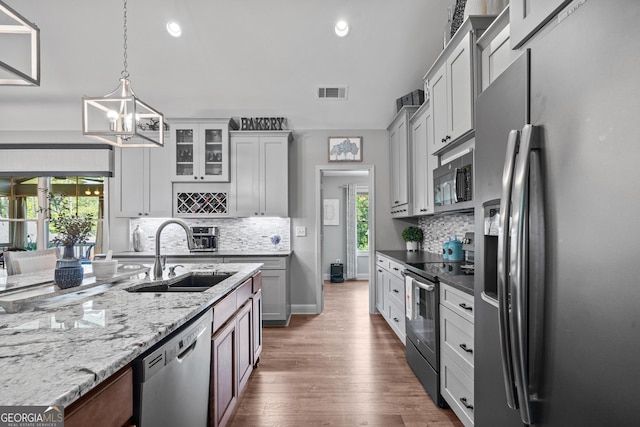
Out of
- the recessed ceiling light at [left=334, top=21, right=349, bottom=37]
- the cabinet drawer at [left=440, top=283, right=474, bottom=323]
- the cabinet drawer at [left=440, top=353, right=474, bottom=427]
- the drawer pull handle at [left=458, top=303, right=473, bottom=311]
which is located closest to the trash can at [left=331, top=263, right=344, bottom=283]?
the recessed ceiling light at [left=334, top=21, right=349, bottom=37]

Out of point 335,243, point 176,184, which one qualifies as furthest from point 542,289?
point 335,243

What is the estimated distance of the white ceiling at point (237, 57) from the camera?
335cm

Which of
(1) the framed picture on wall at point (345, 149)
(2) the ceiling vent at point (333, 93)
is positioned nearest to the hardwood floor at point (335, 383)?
(1) the framed picture on wall at point (345, 149)

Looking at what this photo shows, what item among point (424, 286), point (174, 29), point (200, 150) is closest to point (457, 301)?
point (424, 286)

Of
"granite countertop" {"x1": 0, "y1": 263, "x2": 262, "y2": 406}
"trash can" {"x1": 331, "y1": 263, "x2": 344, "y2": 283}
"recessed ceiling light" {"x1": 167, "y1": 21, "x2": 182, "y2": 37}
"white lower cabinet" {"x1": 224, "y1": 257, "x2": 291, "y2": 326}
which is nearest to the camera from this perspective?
"granite countertop" {"x1": 0, "y1": 263, "x2": 262, "y2": 406}

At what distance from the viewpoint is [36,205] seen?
454cm

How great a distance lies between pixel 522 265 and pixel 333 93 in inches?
150

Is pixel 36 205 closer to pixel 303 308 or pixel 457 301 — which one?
pixel 303 308

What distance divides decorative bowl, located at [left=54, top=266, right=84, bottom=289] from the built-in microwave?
2.45 meters

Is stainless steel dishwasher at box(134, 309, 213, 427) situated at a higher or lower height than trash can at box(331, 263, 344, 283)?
higher

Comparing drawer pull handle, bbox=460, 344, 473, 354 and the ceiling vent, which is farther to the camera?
the ceiling vent

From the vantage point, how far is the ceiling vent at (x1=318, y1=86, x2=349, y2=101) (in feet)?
13.6

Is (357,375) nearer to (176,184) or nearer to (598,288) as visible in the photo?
(598,288)

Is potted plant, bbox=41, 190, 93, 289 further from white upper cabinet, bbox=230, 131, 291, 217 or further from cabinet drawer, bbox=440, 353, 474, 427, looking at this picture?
white upper cabinet, bbox=230, 131, 291, 217
